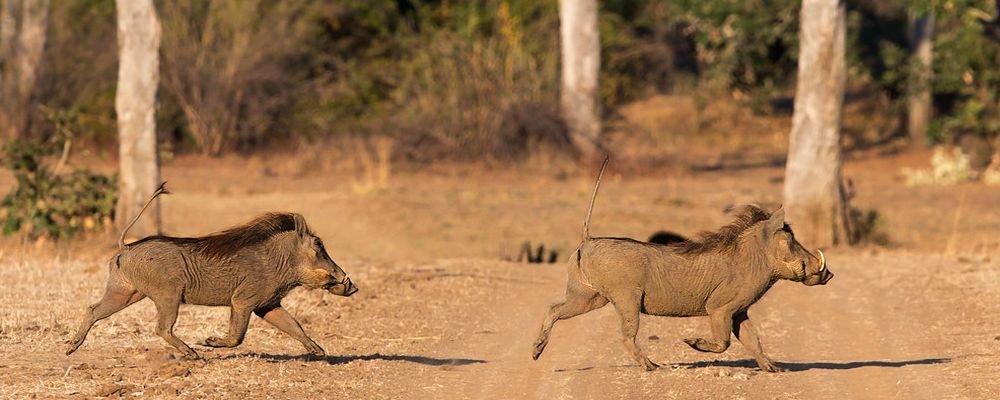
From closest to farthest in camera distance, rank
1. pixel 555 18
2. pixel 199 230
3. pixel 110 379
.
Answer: pixel 110 379, pixel 199 230, pixel 555 18

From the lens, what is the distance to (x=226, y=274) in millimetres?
8453

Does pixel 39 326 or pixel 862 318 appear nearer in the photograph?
pixel 39 326

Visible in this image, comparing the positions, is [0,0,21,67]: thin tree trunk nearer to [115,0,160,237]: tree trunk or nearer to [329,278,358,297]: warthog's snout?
[115,0,160,237]: tree trunk

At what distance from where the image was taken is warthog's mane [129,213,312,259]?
27.8 feet

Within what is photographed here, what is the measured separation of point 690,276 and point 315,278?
1902 mm

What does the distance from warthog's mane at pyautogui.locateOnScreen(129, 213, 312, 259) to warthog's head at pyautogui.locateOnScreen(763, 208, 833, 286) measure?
2380 mm

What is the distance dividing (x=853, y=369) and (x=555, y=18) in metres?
20.6

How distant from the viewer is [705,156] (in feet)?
97.5

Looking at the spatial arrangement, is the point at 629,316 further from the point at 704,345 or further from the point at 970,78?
the point at 970,78

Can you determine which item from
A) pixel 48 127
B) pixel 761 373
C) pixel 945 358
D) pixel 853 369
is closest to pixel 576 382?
pixel 761 373

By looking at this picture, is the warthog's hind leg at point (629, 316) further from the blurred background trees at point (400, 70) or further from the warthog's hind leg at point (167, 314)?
the blurred background trees at point (400, 70)

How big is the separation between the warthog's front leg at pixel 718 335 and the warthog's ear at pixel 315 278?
1.86 meters

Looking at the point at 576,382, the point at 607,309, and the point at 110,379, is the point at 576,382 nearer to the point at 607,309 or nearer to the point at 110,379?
the point at 110,379

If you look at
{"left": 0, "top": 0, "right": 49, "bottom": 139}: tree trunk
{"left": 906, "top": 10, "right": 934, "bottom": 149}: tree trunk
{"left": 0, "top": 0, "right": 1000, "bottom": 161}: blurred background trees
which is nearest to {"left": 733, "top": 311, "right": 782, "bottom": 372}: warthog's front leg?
{"left": 0, "top": 0, "right": 1000, "bottom": 161}: blurred background trees
